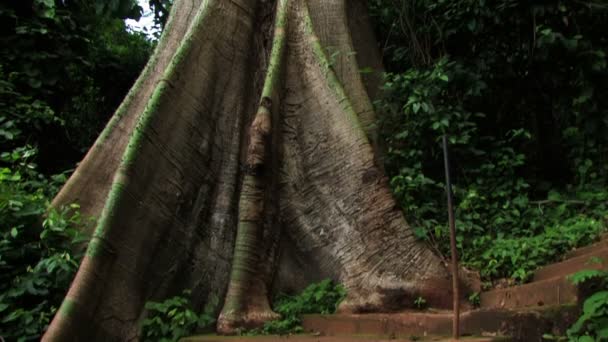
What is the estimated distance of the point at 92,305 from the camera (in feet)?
13.3

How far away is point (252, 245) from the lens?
4398 millimetres

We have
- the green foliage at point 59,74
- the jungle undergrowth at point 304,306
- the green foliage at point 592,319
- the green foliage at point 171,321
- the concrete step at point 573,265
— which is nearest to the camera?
the green foliage at point 592,319

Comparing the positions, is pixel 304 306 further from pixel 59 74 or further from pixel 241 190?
pixel 59 74

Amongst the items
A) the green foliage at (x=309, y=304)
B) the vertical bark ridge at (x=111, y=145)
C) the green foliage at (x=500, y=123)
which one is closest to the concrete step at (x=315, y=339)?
the green foliage at (x=309, y=304)

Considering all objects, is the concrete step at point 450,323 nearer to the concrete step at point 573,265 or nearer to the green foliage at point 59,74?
the concrete step at point 573,265

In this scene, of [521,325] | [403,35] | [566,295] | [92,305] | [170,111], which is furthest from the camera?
[403,35]

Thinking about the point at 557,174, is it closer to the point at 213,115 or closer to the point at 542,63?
the point at 542,63

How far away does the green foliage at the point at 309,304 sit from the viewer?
4.05 metres

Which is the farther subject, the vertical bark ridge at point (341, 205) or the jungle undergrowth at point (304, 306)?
the vertical bark ridge at point (341, 205)

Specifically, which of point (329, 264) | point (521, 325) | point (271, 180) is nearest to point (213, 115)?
point (271, 180)

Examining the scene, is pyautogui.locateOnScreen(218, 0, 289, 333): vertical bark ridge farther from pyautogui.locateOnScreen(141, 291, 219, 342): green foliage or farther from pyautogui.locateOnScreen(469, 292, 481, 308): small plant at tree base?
pyautogui.locateOnScreen(469, 292, 481, 308): small plant at tree base

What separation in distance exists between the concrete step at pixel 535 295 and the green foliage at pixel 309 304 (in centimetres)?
90

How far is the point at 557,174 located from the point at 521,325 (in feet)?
12.4

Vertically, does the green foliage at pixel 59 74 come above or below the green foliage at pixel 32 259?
above
